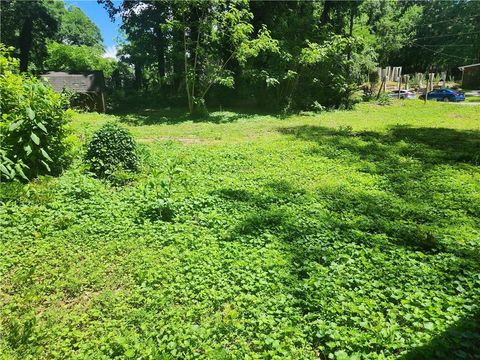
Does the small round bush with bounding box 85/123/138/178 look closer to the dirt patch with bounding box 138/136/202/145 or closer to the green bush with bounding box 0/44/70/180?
the green bush with bounding box 0/44/70/180

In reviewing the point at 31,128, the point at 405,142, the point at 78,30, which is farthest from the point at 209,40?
the point at 78,30

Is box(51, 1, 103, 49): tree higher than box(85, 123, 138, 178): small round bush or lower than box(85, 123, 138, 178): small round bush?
higher

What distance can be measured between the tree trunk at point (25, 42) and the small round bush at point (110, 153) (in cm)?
2376

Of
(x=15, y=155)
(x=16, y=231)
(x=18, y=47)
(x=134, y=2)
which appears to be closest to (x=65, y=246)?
(x=16, y=231)

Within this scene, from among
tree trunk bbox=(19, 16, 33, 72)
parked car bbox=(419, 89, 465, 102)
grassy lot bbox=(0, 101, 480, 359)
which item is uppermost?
tree trunk bbox=(19, 16, 33, 72)

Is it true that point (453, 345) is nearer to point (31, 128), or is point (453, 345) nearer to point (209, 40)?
point (31, 128)

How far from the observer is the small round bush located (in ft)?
20.4

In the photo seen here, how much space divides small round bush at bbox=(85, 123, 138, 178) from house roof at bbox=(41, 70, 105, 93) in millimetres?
16422

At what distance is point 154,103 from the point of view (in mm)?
23078

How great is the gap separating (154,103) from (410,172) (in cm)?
1942

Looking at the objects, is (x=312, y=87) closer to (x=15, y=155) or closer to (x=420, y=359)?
(x=15, y=155)

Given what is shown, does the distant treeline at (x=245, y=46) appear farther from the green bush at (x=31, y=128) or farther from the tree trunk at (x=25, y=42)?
the green bush at (x=31, y=128)

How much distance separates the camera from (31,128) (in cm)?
547

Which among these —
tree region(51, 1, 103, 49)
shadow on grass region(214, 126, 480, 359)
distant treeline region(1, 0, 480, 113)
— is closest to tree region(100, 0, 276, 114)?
distant treeline region(1, 0, 480, 113)
